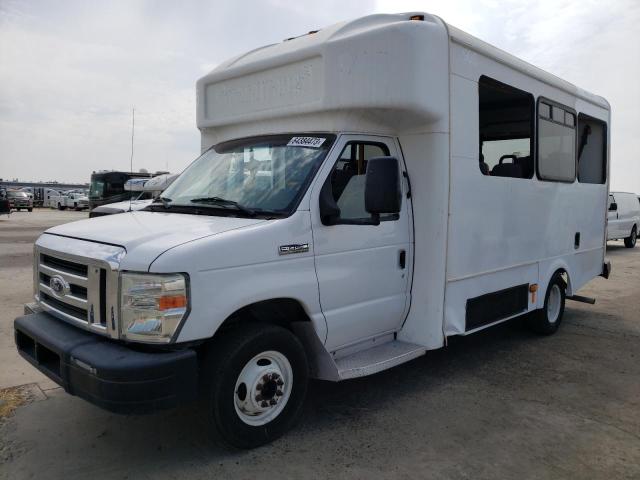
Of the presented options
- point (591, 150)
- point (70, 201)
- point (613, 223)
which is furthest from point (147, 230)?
point (70, 201)

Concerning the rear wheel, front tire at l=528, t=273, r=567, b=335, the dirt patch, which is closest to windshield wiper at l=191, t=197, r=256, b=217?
the dirt patch

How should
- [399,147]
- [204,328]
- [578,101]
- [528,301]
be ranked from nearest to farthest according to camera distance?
[204,328] → [399,147] → [528,301] → [578,101]

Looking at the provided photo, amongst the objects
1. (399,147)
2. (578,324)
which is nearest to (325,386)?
(399,147)

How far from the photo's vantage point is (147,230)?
364cm

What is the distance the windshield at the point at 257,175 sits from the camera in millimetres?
4008

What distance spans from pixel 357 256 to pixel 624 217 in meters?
17.4

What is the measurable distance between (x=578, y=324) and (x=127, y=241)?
21.3ft

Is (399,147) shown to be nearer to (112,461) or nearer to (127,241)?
(127,241)

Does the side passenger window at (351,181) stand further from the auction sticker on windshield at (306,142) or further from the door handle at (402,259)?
the door handle at (402,259)

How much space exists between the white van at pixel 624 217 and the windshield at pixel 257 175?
16.0 m

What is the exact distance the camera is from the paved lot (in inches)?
141

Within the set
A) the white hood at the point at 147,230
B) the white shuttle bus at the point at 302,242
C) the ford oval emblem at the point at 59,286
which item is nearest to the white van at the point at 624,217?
the white shuttle bus at the point at 302,242

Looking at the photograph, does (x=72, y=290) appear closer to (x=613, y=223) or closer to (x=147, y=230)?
(x=147, y=230)

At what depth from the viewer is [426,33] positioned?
4391 millimetres
